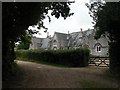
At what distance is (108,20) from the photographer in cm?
1622

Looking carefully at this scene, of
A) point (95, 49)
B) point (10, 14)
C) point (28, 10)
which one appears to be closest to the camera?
point (10, 14)

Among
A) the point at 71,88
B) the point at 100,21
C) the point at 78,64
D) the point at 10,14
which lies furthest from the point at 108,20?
the point at 78,64

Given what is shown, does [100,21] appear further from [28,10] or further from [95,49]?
[95,49]

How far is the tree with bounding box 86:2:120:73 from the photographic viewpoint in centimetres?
1551

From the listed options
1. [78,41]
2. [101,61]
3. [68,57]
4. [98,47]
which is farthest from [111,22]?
[78,41]

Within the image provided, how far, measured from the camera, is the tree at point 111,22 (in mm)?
15513

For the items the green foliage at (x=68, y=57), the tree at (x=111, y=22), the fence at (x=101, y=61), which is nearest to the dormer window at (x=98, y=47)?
the fence at (x=101, y=61)

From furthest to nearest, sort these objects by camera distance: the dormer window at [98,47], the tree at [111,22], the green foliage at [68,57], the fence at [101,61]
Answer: the dormer window at [98,47] < the fence at [101,61] < the green foliage at [68,57] < the tree at [111,22]

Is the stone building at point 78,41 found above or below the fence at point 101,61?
above

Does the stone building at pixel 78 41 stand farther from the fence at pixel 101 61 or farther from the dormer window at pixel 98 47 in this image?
the fence at pixel 101 61

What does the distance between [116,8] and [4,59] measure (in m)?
7.67

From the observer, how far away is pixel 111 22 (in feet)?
53.6

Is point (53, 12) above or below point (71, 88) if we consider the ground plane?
above

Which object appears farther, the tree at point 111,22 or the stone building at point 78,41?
the stone building at point 78,41
